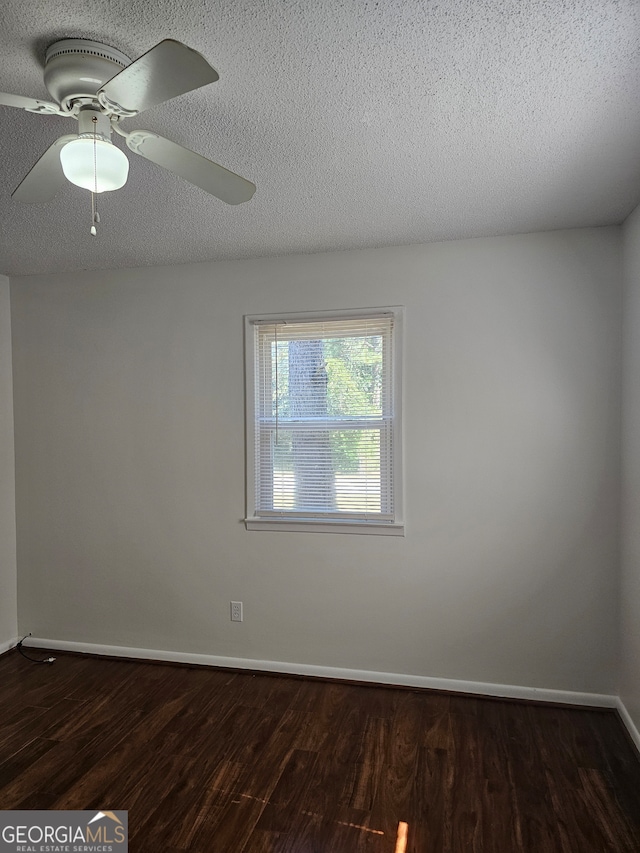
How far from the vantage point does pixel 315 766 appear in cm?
248

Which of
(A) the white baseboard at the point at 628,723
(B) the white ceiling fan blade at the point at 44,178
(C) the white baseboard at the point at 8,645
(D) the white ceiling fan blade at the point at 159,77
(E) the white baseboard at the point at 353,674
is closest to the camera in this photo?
(D) the white ceiling fan blade at the point at 159,77

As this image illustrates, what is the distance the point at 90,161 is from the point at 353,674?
2.92 metres

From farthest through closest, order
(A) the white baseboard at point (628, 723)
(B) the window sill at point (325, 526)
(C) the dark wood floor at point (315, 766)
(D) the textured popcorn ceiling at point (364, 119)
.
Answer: (B) the window sill at point (325, 526)
(A) the white baseboard at point (628, 723)
(C) the dark wood floor at point (315, 766)
(D) the textured popcorn ceiling at point (364, 119)

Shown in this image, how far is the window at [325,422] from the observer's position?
10.8ft

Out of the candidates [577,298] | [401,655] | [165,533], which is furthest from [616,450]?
[165,533]

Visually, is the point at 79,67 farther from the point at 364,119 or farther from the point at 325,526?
the point at 325,526

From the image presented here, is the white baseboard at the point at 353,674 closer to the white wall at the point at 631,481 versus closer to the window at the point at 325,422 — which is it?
the white wall at the point at 631,481

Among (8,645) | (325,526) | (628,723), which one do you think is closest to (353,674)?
(325,526)

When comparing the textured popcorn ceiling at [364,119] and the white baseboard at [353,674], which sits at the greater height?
the textured popcorn ceiling at [364,119]

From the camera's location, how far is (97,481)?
12.4ft

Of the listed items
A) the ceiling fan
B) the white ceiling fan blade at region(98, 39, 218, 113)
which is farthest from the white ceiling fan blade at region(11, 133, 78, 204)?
the white ceiling fan blade at region(98, 39, 218, 113)

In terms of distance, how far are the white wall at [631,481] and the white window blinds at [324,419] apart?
120cm

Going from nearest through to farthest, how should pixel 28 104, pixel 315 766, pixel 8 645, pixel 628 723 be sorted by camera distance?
pixel 28 104 < pixel 315 766 < pixel 628 723 < pixel 8 645

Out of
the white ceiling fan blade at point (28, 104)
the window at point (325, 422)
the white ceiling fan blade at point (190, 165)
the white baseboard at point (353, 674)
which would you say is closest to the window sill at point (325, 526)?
the window at point (325, 422)
